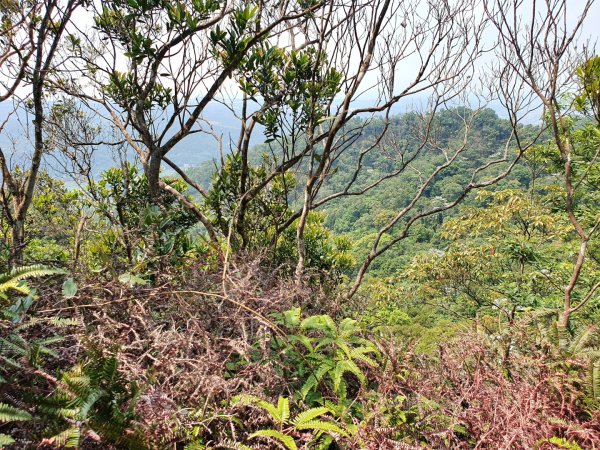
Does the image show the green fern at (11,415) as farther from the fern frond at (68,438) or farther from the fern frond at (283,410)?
the fern frond at (283,410)

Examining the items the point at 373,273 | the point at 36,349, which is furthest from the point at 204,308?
the point at 373,273

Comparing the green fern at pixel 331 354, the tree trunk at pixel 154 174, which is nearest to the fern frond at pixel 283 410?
the green fern at pixel 331 354

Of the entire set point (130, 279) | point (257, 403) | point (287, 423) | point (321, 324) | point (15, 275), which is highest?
point (15, 275)

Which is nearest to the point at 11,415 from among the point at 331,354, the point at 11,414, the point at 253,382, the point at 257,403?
the point at 11,414

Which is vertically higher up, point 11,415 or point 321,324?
point 11,415

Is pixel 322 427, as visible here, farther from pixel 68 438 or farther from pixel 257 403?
pixel 68 438

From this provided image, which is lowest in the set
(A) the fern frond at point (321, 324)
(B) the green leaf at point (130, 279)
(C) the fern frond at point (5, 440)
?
(A) the fern frond at point (321, 324)

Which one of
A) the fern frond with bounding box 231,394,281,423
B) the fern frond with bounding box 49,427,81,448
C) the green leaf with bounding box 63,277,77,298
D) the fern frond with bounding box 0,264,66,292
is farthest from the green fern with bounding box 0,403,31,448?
the fern frond with bounding box 231,394,281,423

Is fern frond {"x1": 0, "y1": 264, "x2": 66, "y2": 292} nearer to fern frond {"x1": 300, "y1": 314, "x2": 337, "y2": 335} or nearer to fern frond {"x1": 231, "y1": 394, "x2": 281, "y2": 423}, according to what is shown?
fern frond {"x1": 231, "y1": 394, "x2": 281, "y2": 423}

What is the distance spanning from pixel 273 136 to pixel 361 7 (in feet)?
4.44

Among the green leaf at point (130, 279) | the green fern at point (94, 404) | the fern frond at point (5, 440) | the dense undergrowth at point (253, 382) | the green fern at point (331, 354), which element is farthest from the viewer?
the green leaf at point (130, 279)

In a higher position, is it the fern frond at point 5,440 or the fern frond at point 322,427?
the fern frond at point 5,440

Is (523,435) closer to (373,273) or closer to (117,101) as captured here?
(117,101)

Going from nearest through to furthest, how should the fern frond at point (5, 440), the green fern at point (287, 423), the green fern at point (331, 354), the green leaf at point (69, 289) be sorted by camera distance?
1. the fern frond at point (5, 440)
2. the green fern at point (287, 423)
3. the green leaf at point (69, 289)
4. the green fern at point (331, 354)
